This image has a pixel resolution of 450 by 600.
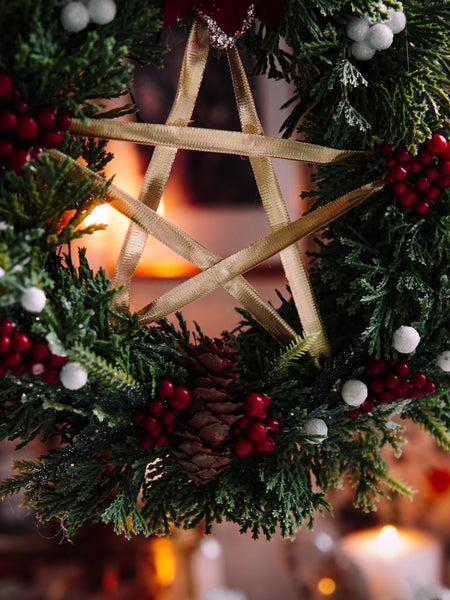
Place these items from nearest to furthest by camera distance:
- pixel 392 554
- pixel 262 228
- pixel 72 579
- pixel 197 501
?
pixel 197 501 → pixel 262 228 → pixel 392 554 → pixel 72 579

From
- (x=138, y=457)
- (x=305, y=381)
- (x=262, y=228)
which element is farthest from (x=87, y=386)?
(x=262, y=228)

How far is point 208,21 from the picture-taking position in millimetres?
427

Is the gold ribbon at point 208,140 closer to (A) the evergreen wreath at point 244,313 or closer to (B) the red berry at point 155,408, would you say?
(A) the evergreen wreath at point 244,313

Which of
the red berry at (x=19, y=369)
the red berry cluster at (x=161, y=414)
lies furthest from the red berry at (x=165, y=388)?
the red berry at (x=19, y=369)

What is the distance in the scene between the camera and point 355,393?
1.48 feet

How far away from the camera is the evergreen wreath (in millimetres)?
365

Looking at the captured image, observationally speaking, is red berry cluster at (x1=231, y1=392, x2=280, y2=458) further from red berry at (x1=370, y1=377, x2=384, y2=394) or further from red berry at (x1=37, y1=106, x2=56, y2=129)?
red berry at (x1=37, y1=106, x2=56, y2=129)

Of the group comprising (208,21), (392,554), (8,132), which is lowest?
(392,554)

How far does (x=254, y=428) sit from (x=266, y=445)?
20 mm

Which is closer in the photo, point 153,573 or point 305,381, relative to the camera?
point 305,381

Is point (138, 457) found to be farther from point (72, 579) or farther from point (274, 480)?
point (72, 579)

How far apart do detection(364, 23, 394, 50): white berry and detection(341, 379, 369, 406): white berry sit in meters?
0.26

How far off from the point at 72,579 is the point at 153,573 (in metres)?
0.16

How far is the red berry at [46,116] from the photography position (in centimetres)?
36
